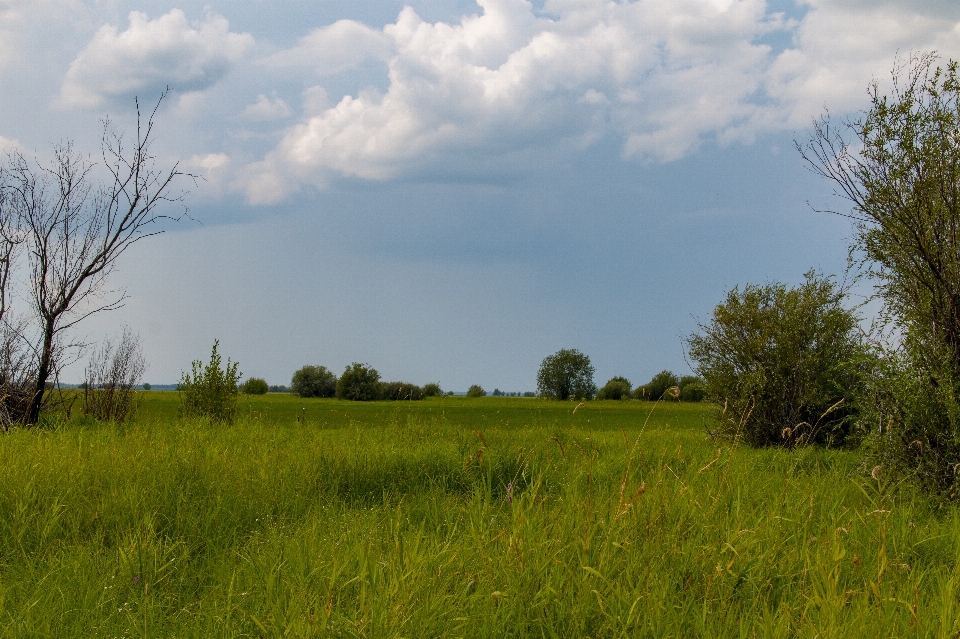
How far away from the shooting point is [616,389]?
195 feet

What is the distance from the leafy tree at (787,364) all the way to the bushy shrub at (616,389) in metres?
43.8

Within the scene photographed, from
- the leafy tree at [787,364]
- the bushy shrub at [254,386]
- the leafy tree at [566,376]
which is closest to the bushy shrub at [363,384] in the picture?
the bushy shrub at [254,386]

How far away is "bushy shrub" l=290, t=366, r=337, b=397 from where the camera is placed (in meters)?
58.7

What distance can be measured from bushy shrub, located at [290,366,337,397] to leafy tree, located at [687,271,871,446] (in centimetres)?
4822

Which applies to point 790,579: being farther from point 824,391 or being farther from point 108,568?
point 824,391

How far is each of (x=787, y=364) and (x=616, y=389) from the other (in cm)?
4679

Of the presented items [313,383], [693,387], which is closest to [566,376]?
[313,383]

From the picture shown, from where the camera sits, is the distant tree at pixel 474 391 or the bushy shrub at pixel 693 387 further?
the distant tree at pixel 474 391

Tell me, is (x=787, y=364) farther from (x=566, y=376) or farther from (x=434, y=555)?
(x=566, y=376)

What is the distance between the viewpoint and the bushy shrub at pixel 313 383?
5872 centimetres

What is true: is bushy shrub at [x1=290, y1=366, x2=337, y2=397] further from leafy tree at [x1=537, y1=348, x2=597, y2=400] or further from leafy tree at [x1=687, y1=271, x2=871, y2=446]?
leafy tree at [x1=687, y1=271, x2=871, y2=446]

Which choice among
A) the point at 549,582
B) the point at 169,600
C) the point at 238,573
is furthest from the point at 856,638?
the point at 169,600

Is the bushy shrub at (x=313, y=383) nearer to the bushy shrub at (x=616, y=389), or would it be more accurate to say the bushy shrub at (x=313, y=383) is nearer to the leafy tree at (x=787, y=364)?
the bushy shrub at (x=616, y=389)

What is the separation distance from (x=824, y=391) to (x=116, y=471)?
13.1 meters
